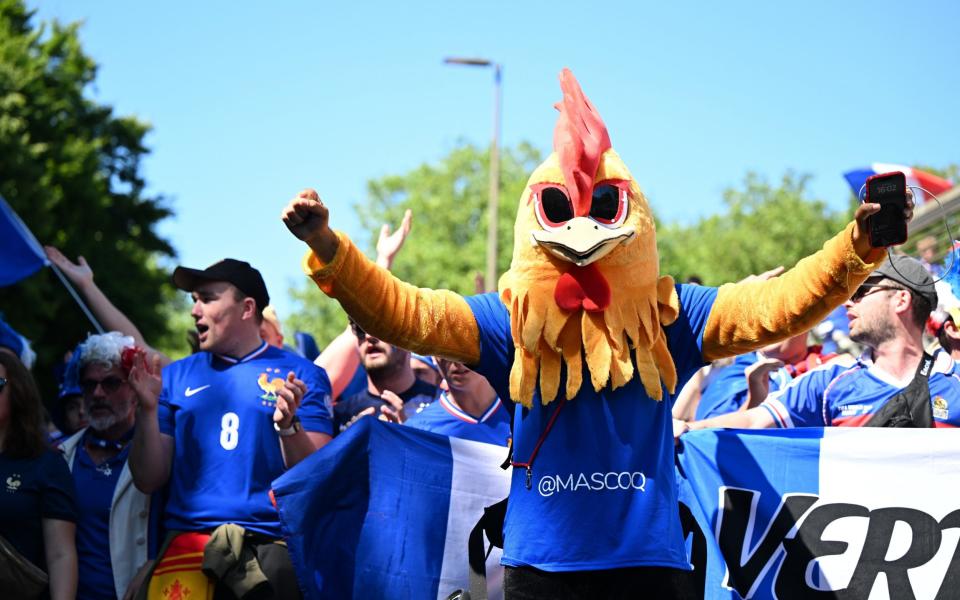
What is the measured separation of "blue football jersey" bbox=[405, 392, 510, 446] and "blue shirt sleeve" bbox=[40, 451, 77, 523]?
1.55m

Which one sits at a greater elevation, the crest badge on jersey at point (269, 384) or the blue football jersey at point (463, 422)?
the crest badge on jersey at point (269, 384)

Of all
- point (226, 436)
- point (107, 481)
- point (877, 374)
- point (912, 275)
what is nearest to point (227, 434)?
point (226, 436)

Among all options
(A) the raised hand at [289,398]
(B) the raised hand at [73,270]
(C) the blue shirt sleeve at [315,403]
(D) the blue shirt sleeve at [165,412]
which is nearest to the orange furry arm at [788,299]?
(A) the raised hand at [289,398]

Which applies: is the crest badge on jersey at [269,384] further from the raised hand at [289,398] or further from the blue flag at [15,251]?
the blue flag at [15,251]

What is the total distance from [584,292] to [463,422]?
5.71ft

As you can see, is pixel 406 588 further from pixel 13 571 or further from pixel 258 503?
pixel 13 571

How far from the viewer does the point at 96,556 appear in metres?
5.52

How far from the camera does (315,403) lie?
552 cm

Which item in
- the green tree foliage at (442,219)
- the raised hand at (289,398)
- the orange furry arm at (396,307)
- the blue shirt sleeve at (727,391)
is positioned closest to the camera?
the orange furry arm at (396,307)

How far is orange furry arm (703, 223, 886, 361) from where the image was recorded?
3.63 m

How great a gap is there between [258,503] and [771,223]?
41809mm

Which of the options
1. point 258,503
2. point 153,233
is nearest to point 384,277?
point 258,503

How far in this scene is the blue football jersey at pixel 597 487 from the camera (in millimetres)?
3688

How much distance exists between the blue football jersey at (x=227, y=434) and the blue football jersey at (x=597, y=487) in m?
1.69
